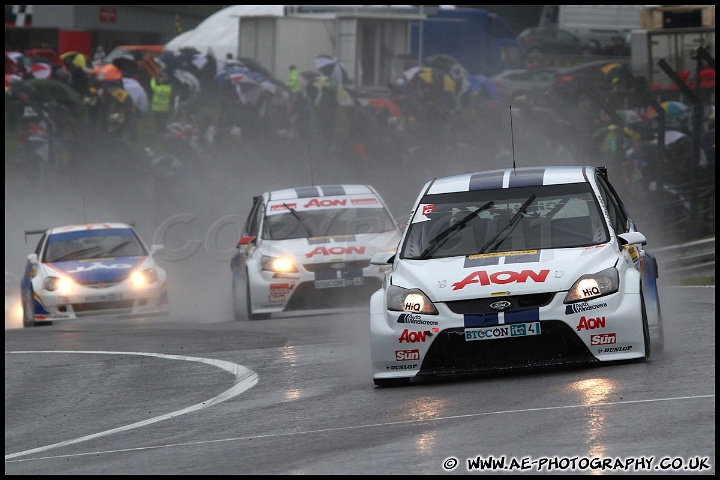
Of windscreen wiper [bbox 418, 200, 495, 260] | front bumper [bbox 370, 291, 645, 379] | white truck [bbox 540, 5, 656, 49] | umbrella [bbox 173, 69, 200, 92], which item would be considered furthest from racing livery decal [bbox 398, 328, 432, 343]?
white truck [bbox 540, 5, 656, 49]

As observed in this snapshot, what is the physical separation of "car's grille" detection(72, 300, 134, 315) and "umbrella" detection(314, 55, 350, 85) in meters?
15.4

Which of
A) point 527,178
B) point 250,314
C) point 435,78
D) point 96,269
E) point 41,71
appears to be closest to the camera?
point 527,178

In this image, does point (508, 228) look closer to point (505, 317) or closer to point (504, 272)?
point (504, 272)

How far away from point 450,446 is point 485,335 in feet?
7.43

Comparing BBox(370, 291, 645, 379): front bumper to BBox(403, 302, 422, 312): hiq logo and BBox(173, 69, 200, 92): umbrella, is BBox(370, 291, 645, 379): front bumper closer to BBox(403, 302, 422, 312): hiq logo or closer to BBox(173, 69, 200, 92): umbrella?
BBox(403, 302, 422, 312): hiq logo

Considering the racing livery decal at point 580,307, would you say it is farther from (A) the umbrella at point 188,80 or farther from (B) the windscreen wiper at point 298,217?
(A) the umbrella at point 188,80

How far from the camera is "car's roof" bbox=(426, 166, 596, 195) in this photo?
422 inches

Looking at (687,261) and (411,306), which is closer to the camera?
(411,306)

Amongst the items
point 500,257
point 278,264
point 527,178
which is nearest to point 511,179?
point 527,178

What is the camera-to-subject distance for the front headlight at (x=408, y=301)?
951cm

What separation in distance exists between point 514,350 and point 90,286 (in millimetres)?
10599

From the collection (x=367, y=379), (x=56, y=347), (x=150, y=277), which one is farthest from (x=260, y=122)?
(x=367, y=379)

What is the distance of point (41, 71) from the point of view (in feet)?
92.6

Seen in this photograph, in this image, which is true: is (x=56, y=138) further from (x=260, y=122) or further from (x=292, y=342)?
(x=292, y=342)
